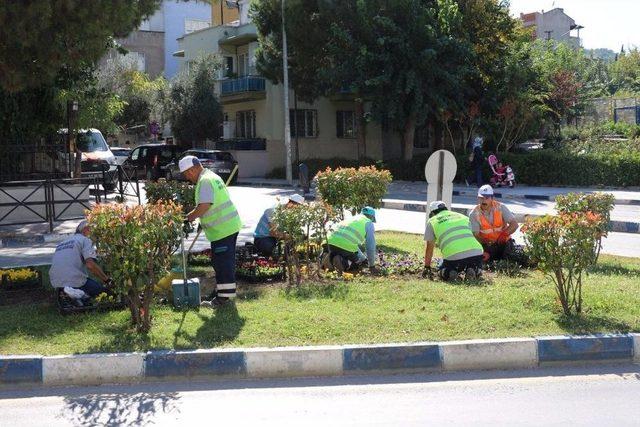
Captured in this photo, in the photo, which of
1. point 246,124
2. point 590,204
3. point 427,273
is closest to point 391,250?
point 427,273

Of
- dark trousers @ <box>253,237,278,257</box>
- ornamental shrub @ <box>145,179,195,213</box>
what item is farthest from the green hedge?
dark trousers @ <box>253,237,278,257</box>

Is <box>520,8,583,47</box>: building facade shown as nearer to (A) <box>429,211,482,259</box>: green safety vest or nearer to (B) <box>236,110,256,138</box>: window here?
(B) <box>236,110,256,138</box>: window

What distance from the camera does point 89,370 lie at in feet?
20.1

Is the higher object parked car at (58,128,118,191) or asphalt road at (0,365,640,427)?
parked car at (58,128,118,191)

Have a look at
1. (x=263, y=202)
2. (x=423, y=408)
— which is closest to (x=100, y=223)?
(x=423, y=408)

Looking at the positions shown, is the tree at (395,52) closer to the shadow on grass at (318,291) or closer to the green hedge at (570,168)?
the green hedge at (570,168)

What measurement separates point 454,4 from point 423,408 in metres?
24.6

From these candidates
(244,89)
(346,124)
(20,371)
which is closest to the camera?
(20,371)

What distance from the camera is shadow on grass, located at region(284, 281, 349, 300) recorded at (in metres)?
8.16

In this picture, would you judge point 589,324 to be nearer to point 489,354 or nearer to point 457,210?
point 489,354

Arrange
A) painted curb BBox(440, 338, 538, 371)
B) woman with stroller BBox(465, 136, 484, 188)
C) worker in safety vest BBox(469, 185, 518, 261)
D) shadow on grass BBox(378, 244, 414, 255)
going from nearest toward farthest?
painted curb BBox(440, 338, 538, 371) → worker in safety vest BBox(469, 185, 518, 261) → shadow on grass BBox(378, 244, 414, 255) → woman with stroller BBox(465, 136, 484, 188)

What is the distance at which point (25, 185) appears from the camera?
16875 millimetres

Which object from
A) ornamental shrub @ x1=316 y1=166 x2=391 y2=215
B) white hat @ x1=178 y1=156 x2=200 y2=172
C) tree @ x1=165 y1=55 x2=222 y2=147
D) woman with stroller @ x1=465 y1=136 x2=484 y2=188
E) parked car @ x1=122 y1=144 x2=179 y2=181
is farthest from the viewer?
tree @ x1=165 y1=55 x2=222 y2=147

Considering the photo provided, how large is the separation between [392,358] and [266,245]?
13.3 feet
